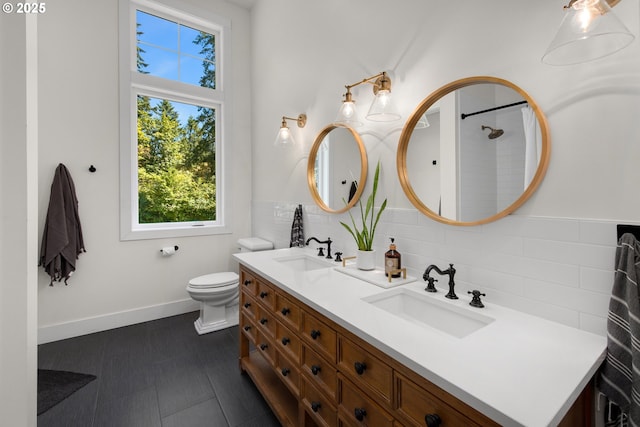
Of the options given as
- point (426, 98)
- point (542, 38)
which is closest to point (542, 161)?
point (542, 38)

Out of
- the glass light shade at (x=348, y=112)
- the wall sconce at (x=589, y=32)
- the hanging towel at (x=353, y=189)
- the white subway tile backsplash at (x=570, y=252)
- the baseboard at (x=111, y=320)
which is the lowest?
the baseboard at (x=111, y=320)

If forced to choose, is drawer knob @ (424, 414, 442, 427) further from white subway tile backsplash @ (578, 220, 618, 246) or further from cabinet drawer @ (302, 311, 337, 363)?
white subway tile backsplash @ (578, 220, 618, 246)

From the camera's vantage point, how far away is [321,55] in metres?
2.27

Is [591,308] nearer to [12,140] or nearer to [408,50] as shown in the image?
[408,50]

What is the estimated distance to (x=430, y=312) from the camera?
1.29 meters

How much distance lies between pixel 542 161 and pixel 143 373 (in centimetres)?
267

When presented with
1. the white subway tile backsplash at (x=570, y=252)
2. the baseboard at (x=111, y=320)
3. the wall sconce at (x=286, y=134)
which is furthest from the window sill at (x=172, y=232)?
the white subway tile backsplash at (x=570, y=252)

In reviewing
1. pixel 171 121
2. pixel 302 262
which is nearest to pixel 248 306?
pixel 302 262

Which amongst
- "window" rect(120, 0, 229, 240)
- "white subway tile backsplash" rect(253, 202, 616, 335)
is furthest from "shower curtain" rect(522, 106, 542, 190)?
"window" rect(120, 0, 229, 240)

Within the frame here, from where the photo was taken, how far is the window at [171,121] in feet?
9.46

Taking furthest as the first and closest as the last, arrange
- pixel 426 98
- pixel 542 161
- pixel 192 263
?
pixel 192 263
pixel 426 98
pixel 542 161

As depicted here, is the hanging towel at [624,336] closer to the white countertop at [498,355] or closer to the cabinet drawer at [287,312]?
the white countertop at [498,355]

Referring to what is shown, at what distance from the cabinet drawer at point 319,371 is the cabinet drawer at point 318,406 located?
Result: 36mm

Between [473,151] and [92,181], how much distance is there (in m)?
3.10
